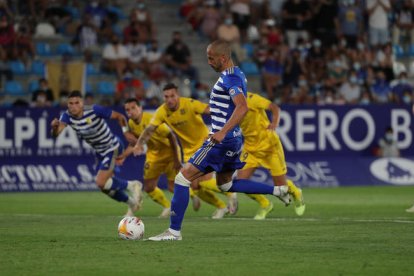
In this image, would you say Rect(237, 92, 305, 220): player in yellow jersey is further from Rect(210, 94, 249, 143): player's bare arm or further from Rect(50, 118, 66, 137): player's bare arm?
Rect(210, 94, 249, 143): player's bare arm

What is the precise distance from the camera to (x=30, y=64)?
99.1 feet

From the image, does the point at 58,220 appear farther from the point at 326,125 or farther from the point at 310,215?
the point at 326,125

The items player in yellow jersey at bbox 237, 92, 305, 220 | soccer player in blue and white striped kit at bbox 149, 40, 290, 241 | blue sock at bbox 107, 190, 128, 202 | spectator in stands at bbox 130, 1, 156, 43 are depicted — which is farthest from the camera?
spectator in stands at bbox 130, 1, 156, 43

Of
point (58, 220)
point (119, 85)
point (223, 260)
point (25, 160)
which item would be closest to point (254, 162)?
point (58, 220)

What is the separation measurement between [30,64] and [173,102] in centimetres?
1387

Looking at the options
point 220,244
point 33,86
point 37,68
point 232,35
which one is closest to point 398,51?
point 232,35

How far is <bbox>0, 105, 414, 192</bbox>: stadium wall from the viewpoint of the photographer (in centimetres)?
2588

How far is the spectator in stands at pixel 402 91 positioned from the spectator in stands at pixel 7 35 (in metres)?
11.1

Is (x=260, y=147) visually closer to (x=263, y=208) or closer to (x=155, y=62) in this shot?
(x=263, y=208)

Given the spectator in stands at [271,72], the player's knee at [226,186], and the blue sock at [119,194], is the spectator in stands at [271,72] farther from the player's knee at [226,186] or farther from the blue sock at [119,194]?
the player's knee at [226,186]

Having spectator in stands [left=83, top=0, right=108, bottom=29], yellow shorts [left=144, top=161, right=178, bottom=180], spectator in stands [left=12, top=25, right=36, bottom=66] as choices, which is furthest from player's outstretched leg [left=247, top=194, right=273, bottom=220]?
spectator in stands [left=83, top=0, right=108, bottom=29]

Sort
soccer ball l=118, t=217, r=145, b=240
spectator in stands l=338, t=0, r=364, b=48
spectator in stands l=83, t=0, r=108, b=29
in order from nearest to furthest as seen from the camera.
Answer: soccer ball l=118, t=217, r=145, b=240 < spectator in stands l=83, t=0, r=108, b=29 < spectator in stands l=338, t=0, r=364, b=48

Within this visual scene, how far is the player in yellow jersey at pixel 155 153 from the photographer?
1870 centimetres

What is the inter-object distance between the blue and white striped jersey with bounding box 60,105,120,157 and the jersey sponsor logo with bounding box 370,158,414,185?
10.2m
